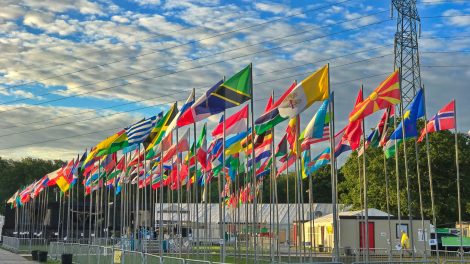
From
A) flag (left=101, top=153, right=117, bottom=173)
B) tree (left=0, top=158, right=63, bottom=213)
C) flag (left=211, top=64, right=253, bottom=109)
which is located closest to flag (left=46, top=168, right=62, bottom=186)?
flag (left=101, top=153, right=117, bottom=173)

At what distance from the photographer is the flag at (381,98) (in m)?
20.8

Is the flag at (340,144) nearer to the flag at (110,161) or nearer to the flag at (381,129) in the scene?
the flag at (381,129)

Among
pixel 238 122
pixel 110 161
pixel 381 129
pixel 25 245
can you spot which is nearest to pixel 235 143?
pixel 238 122

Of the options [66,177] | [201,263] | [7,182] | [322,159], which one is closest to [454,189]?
[322,159]

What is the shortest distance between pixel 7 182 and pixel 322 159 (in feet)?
325

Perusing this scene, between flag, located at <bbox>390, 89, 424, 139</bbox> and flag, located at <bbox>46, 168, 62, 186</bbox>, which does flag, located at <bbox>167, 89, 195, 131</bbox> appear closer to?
flag, located at <bbox>390, 89, 424, 139</bbox>

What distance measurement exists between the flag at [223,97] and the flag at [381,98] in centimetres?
384

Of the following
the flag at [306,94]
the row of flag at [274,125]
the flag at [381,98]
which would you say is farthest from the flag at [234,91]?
the flag at [381,98]

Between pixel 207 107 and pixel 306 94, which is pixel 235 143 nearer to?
pixel 207 107

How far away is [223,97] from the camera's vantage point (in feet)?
69.9

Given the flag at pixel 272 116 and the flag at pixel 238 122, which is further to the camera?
the flag at pixel 238 122

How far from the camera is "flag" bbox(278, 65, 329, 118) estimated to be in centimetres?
1938

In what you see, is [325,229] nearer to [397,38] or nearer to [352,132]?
[397,38]

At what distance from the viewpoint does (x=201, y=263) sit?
48.0 ft
